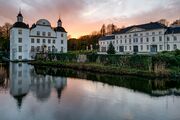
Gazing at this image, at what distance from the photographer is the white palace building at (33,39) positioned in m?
42.1

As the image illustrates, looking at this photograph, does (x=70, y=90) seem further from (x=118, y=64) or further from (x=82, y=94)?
(x=118, y=64)

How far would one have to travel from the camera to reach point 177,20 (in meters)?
57.7

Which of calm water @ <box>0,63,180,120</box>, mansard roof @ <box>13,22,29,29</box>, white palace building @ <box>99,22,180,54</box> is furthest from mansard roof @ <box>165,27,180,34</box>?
calm water @ <box>0,63,180,120</box>

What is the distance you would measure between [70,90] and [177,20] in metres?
52.9

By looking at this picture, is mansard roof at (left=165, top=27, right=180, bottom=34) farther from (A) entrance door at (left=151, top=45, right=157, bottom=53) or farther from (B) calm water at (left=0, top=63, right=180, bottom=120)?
(B) calm water at (left=0, top=63, right=180, bottom=120)

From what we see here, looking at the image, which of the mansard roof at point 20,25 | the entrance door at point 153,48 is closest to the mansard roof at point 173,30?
the entrance door at point 153,48

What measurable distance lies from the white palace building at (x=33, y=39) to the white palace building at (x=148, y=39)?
34.5 feet

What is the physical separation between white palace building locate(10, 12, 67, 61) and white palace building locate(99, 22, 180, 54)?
10503 mm

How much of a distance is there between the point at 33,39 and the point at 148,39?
84.3ft

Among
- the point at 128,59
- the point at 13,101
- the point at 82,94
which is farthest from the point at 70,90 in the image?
the point at 128,59

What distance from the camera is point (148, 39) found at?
1970 inches

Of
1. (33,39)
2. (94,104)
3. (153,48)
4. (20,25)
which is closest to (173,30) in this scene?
(153,48)

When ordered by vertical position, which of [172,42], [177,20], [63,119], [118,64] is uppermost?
[177,20]

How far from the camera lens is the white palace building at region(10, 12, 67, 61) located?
1657 inches
